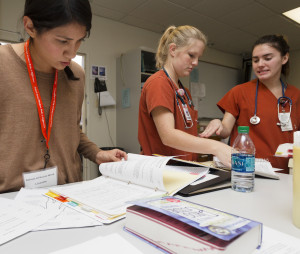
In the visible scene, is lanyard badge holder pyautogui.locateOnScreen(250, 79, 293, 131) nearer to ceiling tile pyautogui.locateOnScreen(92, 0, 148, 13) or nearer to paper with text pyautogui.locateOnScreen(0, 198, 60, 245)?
paper with text pyautogui.locateOnScreen(0, 198, 60, 245)

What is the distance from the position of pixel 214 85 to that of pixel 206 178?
4.41m

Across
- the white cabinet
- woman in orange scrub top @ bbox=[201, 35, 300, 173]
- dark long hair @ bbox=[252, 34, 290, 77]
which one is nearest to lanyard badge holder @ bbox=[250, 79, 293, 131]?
woman in orange scrub top @ bbox=[201, 35, 300, 173]

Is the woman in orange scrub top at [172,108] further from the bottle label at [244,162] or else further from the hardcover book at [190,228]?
the hardcover book at [190,228]

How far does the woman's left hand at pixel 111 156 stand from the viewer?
98cm

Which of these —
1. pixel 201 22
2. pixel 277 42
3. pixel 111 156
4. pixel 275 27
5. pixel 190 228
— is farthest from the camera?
pixel 275 27

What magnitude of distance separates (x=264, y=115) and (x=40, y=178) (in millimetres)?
1296

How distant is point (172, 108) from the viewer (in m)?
1.13

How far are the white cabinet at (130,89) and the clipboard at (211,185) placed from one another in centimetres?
244

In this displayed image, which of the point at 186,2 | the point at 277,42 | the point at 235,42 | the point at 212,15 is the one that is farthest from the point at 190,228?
the point at 235,42

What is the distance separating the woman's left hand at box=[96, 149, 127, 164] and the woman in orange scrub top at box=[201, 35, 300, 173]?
2.24 feet

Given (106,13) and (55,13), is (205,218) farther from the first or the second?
(106,13)

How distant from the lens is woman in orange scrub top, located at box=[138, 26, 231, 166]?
3.33ft

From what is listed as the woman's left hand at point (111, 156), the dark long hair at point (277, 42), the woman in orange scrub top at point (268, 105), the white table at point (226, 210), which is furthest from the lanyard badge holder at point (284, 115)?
the woman's left hand at point (111, 156)

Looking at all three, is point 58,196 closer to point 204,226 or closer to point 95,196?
point 95,196
